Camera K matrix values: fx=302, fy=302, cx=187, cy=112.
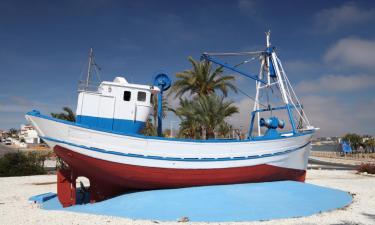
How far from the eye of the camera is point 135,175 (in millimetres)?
14453

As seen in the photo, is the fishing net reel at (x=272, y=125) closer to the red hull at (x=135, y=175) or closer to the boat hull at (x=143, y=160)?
the boat hull at (x=143, y=160)

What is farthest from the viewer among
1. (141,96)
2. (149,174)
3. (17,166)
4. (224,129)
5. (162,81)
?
(224,129)

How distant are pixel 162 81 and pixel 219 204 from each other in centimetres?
757

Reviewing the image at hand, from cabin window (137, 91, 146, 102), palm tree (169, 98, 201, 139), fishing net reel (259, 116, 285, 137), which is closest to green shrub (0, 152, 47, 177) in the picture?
palm tree (169, 98, 201, 139)

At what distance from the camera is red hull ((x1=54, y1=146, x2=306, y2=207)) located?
46.6 ft

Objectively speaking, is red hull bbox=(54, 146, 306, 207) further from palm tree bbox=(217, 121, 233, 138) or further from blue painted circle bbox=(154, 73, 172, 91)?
palm tree bbox=(217, 121, 233, 138)

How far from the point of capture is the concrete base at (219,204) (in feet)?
40.7

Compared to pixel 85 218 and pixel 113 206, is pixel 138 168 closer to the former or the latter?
pixel 113 206

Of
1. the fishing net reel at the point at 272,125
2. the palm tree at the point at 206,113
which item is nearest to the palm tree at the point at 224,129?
the palm tree at the point at 206,113

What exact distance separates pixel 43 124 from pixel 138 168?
490 centimetres

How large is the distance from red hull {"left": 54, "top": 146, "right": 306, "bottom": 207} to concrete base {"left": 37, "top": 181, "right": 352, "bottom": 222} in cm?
45

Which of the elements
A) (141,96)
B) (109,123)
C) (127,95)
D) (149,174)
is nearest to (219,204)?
(149,174)

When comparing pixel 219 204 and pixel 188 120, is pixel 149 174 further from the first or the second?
pixel 188 120

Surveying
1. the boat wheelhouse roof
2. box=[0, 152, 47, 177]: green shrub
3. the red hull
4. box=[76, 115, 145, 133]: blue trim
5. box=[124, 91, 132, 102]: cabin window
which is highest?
the boat wheelhouse roof
